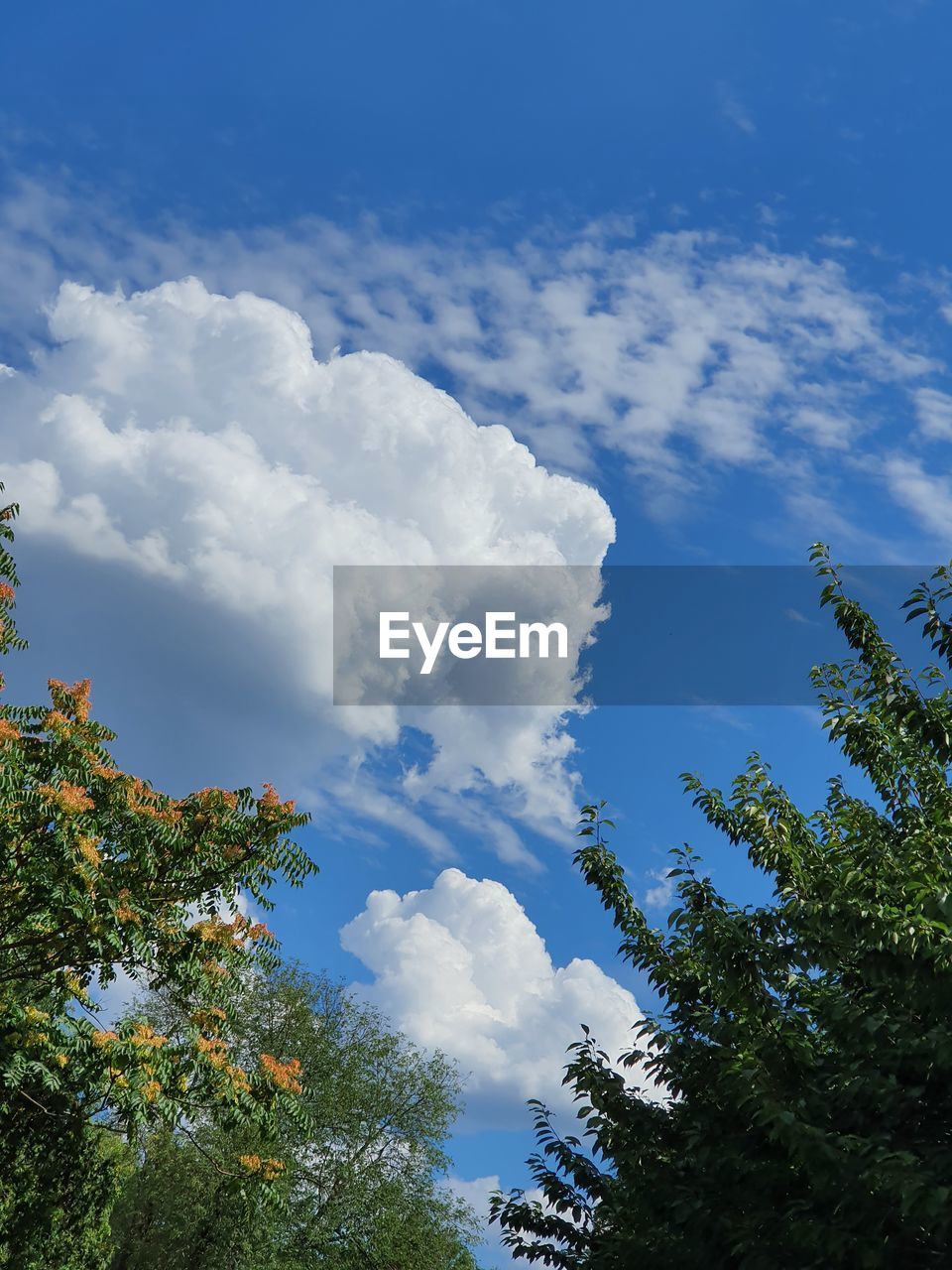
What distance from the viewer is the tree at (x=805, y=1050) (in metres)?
9.48

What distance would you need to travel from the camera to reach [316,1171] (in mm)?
39281

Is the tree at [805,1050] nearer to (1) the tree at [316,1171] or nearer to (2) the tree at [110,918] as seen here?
(2) the tree at [110,918]

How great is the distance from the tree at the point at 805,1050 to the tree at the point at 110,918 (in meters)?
5.34

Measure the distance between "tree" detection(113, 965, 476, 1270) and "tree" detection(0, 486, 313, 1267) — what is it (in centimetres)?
1712

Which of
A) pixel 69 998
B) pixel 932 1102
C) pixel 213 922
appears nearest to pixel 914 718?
pixel 932 1102

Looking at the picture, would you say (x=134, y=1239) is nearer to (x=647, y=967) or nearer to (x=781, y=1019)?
(x=647, y=967)

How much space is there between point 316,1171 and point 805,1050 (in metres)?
33.0

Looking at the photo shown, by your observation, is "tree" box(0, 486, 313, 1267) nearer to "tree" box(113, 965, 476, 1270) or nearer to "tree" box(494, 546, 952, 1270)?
"tree" box(494, 546, 952, 1270)

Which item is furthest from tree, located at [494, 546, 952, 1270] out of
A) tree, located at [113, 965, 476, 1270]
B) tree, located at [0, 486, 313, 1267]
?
tree, located at [113, 965, 476, 1270]

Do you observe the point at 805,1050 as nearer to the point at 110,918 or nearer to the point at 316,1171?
the point at 110,918

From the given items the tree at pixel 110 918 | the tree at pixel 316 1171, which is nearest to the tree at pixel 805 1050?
the tree at pixel 110 918

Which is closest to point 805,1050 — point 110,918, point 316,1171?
point 110,918

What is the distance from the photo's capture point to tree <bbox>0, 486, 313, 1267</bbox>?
16.9m

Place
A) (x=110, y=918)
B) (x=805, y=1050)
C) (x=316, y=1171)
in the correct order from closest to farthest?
(x=805, y=1050) → (x=110, y=918) → (x=316, y=1171)
